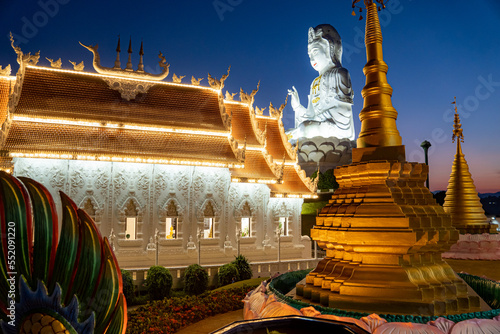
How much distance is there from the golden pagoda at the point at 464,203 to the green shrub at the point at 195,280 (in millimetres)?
11399

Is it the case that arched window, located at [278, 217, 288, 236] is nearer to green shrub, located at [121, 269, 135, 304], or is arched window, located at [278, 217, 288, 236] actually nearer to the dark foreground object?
green shrub, located at [121, 269, 135, 304]

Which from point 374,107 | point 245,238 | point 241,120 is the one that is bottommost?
point 245,238

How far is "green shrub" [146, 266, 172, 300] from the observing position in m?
13.1

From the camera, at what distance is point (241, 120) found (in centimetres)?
2005

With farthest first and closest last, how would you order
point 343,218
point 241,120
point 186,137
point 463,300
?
point 241,120, point 186,137, point 343,218, point 463,300

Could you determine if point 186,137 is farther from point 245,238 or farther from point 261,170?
point 245,238

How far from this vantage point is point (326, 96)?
41719 mm

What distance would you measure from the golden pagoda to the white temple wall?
7.60m

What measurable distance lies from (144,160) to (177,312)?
9.83 metres

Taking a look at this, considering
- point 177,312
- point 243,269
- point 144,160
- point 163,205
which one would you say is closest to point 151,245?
point 163,205

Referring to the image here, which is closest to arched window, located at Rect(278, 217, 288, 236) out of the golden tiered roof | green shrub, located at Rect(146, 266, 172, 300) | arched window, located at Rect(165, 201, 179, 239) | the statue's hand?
the golden tiered roof

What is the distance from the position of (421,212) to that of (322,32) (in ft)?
137

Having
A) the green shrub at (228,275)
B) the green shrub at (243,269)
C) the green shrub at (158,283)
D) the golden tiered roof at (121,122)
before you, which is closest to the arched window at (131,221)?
the golden tiered roof at (121,122)

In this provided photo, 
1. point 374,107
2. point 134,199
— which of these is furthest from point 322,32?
point 374,107
